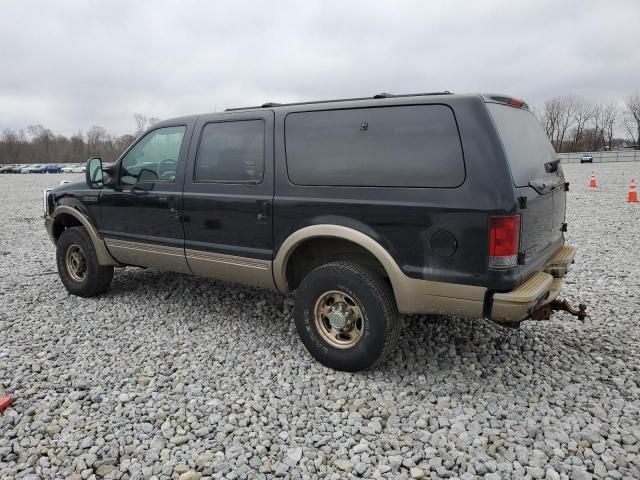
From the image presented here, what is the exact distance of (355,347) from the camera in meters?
3.50

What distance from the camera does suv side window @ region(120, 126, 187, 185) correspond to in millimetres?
4578

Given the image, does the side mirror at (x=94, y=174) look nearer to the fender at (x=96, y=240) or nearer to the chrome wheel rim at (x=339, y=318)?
the fender at (x=96, y=240)

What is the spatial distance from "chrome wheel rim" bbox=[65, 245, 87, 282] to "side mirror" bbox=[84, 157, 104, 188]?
33.2 inches

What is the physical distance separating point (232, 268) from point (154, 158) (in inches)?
59.5

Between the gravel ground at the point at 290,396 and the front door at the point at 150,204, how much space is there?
2.14ft

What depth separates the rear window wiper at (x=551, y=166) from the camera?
3.70 metres

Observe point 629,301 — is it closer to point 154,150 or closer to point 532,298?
point 532,298

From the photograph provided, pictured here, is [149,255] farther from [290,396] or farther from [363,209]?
[363,209]

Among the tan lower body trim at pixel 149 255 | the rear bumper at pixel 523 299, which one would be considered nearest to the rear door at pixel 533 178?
the rear bumper at pixel 523 299

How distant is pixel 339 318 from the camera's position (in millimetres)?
3566

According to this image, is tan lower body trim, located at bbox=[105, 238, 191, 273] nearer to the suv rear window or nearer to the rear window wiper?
the suv rear window

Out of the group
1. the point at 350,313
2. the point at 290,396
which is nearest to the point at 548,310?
the point at 350,313

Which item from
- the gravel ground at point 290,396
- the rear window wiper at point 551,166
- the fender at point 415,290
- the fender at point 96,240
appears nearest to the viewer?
the gravel ground at point 290,396

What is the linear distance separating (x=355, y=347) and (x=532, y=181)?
1696mm
